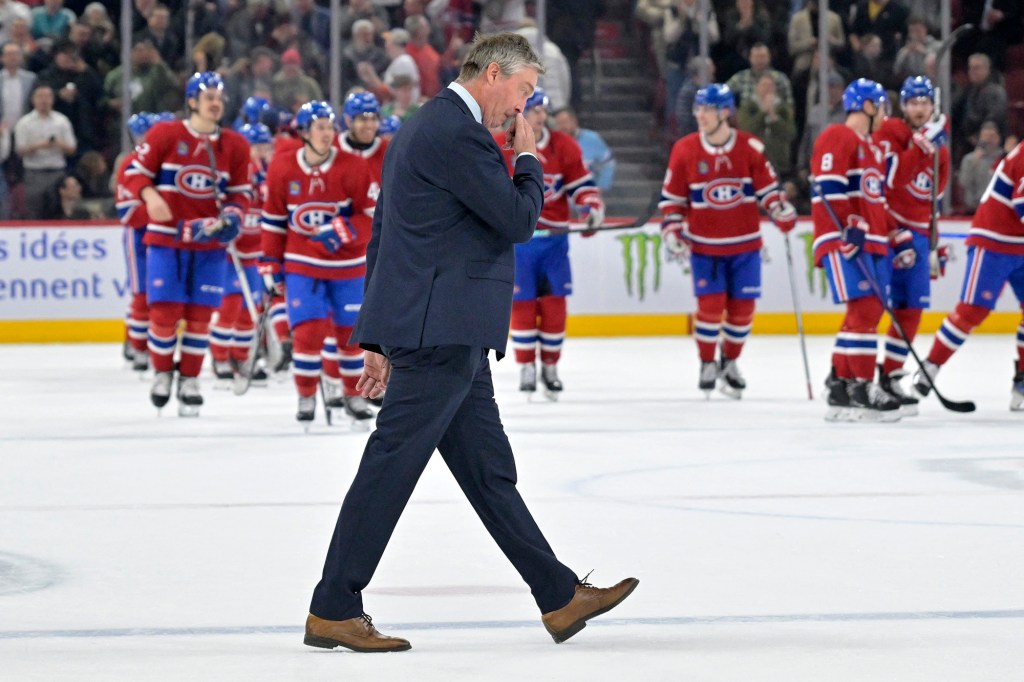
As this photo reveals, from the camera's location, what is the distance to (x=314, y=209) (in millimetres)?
7898

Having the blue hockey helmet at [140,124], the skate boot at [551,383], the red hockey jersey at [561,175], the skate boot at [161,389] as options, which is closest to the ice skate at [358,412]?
the skate boot at [161,389]

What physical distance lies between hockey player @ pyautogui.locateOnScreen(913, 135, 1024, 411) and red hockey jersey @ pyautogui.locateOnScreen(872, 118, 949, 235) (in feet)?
0.86

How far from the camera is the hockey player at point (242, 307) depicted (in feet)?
34.5

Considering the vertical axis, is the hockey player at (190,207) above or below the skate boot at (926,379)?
above

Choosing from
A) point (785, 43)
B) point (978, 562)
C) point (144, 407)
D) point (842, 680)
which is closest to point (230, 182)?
point (144, 407)

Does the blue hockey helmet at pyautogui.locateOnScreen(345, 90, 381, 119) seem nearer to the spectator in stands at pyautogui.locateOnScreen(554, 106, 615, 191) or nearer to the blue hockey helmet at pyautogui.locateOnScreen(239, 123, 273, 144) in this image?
the blue hockey helmet at pyautogui.locateOnScreen(239, 123, 273, 144)

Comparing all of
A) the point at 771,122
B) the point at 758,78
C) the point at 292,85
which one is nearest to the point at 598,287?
the point at 771,122

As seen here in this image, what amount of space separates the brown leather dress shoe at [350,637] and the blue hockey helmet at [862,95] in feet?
17.2

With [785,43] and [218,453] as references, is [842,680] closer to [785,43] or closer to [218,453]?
[218,453]

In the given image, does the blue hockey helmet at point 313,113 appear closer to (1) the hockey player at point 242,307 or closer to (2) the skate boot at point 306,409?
(2) the skate boot at point 306,409

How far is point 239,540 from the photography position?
4.98 meters

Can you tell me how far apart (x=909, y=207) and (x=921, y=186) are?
0.13 metres

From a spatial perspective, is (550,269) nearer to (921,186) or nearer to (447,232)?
(921,186)

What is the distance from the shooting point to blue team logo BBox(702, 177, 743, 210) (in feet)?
31.4
